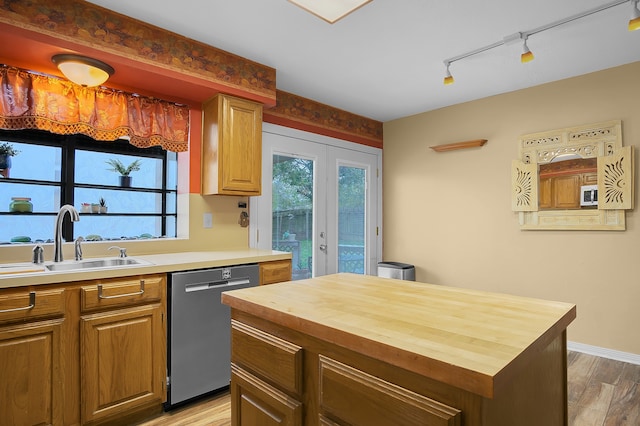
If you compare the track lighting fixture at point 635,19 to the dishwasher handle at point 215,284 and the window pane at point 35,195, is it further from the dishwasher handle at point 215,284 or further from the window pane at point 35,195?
the window pane at point 35,195

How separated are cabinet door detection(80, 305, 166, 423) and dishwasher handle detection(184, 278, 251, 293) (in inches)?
8.7

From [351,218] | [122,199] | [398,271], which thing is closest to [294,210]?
[351,218]

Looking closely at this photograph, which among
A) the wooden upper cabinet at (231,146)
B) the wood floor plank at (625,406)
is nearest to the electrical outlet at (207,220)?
the wooden upper cabinet at (231,146)

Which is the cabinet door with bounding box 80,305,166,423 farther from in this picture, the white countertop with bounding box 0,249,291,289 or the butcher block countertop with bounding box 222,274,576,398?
the butcher block countertop with bounding box 222,274,576,398

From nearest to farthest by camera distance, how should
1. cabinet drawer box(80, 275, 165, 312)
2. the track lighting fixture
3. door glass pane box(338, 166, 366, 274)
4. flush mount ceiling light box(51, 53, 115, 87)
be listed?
cabinet drawer box(80, 275, 165, 312)
the track lighting fixture
flush mount ceiling light box(51, 53, 115, 87)
door glass pane box(338, 166, 366, 274)

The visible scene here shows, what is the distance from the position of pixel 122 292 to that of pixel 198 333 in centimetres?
56

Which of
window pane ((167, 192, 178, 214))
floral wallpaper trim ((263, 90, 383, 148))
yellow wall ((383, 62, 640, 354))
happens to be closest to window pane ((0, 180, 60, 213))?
window pane ((167, 192, 178, 214))

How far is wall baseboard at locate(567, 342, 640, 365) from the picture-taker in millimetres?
2975

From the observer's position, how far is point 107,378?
2008 mm

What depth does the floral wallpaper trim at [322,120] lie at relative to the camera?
368cm

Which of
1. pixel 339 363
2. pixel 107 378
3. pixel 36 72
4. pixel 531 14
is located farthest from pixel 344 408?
pixel 36 72

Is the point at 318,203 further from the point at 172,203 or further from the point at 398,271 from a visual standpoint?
the point at 172,203

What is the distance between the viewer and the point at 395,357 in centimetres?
82

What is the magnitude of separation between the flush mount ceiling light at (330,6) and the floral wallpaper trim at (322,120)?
6.75 ft
